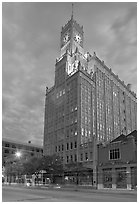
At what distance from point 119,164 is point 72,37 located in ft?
259

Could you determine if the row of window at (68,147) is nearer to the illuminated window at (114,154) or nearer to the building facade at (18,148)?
the illuminated window at (114,154)

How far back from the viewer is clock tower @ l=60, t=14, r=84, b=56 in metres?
111

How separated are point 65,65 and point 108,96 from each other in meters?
25.2

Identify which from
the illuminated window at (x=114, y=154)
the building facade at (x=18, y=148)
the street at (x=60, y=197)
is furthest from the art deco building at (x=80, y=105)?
the street at (x=60, y=197)

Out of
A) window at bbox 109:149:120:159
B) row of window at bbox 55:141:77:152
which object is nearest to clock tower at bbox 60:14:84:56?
row of window at bbox 55:141:77:152

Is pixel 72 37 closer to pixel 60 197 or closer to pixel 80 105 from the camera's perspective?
pixel 80 105

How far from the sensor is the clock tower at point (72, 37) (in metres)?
111

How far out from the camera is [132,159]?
44.5 m

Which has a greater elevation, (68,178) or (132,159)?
(132,159)

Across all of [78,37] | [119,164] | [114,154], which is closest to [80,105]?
[114,154]

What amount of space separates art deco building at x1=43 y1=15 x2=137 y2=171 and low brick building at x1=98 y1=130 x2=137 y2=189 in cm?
2289

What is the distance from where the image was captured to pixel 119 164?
4638 cm

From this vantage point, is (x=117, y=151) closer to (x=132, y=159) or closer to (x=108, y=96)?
(x=132, y=159)

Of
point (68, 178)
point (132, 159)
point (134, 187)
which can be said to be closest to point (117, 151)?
point (132, 159)
